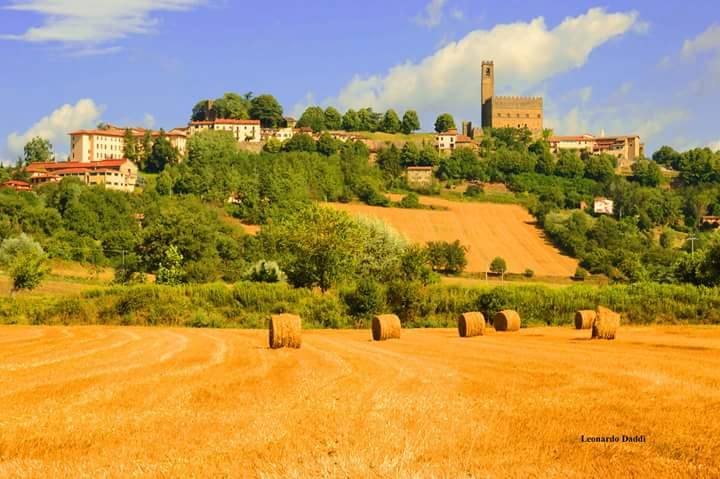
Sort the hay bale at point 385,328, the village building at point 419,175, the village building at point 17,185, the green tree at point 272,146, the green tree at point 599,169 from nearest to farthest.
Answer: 1. the hay bale at point 385,328
2. the village building at point 17,185
3. the village building at point 419,175
4. the green tree at point 599,169
5. the green tree at point 272,146

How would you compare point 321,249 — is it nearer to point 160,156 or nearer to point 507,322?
point 507,322

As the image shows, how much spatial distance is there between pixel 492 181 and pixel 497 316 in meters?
142

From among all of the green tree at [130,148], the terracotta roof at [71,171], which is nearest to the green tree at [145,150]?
the green tree at [130,148]

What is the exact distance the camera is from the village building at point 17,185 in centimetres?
14080

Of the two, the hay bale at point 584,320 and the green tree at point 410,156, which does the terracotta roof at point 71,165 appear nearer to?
the green tree at point 410,156

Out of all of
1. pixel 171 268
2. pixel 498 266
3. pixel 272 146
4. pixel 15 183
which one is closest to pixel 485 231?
pixel 498 266

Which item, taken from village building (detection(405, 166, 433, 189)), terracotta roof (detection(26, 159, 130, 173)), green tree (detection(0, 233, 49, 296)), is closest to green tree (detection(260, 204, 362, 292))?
green tree (detection(0, 233, 49, 296))

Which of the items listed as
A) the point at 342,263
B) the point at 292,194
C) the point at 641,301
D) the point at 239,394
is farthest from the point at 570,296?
the point at 292,194

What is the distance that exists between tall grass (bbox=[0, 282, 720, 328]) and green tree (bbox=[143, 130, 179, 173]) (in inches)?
5150

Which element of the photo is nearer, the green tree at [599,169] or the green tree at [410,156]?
the green tree at [599,169]

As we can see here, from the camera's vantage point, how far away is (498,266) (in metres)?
109

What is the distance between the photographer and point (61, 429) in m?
10.4

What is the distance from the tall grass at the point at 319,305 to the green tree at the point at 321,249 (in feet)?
46.3

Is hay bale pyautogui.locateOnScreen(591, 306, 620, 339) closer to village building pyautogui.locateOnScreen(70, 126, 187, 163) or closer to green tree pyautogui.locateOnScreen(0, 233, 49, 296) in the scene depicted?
green tree pyautogui.locateOnScreen(0, 233, 49, 296)
